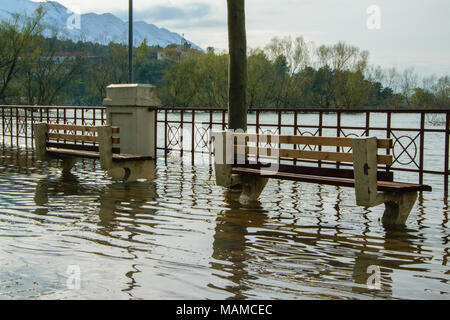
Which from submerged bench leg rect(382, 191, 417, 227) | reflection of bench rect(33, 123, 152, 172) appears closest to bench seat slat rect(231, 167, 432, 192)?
submerged bench leg rect(382, 191, 417, 227)

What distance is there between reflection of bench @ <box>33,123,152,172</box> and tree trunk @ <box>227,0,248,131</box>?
6.50 ft

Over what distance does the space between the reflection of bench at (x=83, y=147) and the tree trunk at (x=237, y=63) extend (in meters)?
1.98

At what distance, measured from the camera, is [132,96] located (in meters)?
11.0

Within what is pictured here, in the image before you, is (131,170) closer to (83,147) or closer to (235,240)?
(83,147)

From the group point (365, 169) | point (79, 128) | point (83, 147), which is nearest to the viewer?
point (365, 169)

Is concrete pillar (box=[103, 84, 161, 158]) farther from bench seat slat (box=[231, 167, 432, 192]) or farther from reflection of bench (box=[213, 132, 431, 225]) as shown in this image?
bench seat slat (box=[231, 167, 432, 192])

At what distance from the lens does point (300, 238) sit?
6.04 m

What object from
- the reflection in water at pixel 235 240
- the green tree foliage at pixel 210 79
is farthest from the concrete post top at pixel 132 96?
the green tree foliage at pixel 210 79

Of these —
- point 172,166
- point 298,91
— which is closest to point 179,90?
point 298,91

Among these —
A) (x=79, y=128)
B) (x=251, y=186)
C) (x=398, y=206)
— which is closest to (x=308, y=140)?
(x=398, y=206)

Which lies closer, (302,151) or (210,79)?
(302,151)

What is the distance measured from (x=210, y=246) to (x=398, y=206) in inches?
94.8

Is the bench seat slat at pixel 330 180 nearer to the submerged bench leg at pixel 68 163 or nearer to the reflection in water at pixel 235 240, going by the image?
the reflection in water at pixel 235 240
